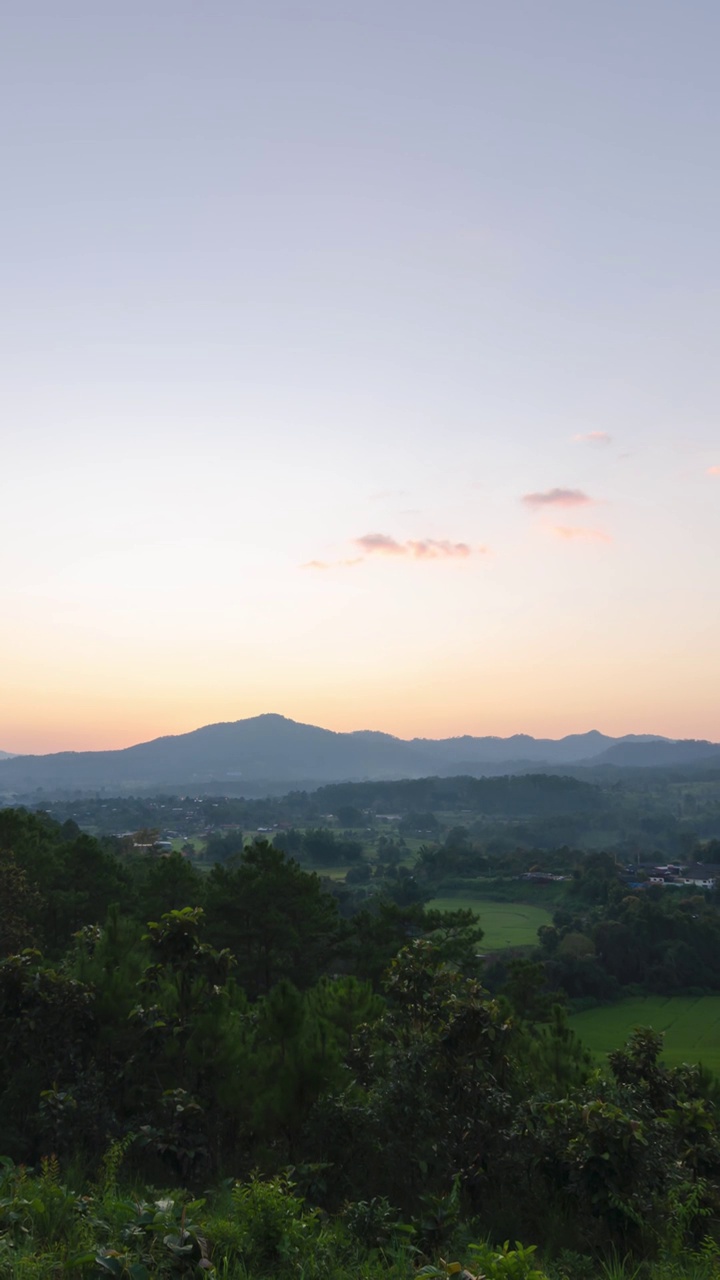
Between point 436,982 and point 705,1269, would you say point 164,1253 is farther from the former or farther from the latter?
point 436,982

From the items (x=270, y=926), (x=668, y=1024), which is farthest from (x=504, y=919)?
(x=270, y=926)

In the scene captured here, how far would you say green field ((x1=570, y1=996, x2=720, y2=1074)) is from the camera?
40.0 meters

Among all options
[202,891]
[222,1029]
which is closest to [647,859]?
[202,891]

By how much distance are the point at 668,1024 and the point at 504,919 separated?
30219 mm

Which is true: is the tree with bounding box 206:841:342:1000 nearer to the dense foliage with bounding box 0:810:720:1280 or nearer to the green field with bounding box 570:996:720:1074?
the dense foliage with bounding box 0:810:720:1280

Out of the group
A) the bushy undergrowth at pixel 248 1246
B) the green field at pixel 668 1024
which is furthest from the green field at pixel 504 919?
Result: the bushy undergrowth at pixel 248 1246

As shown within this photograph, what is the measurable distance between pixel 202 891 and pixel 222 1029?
14.5 meters

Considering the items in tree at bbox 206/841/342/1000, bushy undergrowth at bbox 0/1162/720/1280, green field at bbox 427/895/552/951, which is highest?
bushy undergrowth at bbox 0/1162/720/1280

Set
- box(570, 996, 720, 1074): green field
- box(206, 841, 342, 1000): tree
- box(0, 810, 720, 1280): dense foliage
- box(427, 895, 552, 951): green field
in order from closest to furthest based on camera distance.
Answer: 1. box(0, 810, 720, 1280): dense foliage
2. box(206, 841, 342, 1000): tree
3. box(570, 996, 720, 1074): green field
4. box(427, 895, 552, 951): green field

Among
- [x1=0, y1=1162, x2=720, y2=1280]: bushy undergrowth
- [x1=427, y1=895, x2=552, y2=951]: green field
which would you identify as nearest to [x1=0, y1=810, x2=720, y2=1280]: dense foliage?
[x1=0, y1=1162, x2=720, y2=1280]: bushy undergrowth

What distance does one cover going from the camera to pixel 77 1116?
10648 mm

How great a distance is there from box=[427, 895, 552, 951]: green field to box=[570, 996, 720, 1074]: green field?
964 centimetres

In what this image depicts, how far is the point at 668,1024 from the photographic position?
4675 centimetres

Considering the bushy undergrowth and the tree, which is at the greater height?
the bushy undergrowth
